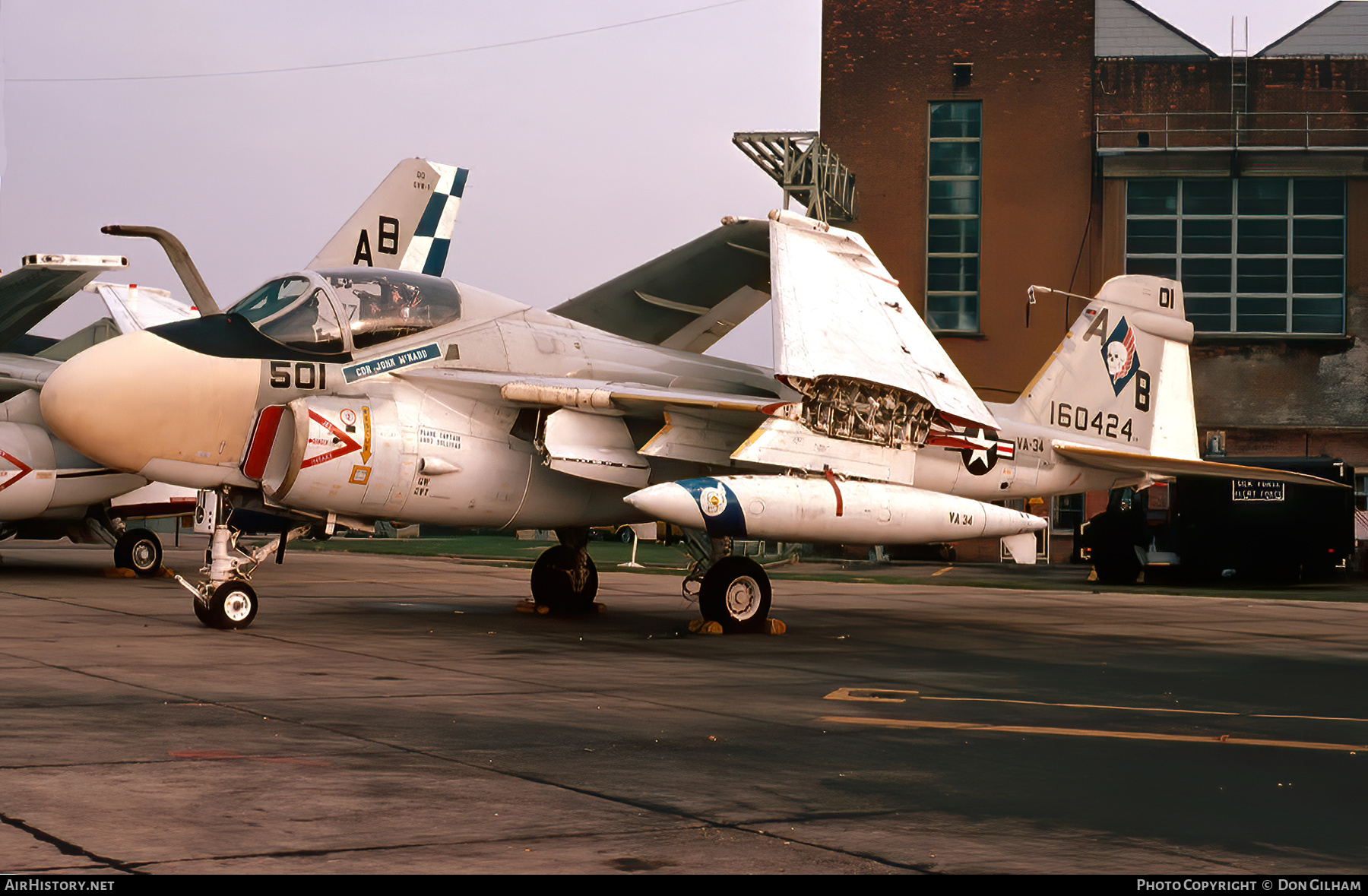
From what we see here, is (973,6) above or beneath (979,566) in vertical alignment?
above

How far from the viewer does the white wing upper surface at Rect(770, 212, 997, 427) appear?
12.4 meters

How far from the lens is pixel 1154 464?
49.6 ft

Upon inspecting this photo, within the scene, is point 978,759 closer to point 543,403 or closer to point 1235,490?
point 543,403

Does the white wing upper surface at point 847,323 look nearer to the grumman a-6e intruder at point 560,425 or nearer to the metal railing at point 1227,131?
the grumman a-6e intruder at point 560,425

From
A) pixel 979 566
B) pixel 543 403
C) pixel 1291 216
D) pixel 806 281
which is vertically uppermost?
pixel 1291 216

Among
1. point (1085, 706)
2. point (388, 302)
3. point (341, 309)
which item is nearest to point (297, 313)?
point (341, 309)

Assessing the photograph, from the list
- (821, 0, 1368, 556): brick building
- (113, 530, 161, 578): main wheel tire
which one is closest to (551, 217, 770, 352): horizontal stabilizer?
(113, 530, 161, 578): main wheel tire

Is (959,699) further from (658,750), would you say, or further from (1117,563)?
(1117,563)

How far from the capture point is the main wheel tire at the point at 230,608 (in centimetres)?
1187

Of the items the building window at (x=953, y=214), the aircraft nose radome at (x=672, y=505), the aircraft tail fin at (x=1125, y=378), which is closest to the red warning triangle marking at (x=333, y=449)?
the aircraft nose radome at (x=672, y=505)

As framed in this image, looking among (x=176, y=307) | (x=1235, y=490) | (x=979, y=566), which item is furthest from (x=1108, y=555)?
(x=176, y=307)

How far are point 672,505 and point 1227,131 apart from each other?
2968cm

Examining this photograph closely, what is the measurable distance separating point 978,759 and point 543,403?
22.3 ft

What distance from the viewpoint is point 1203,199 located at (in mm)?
36125
